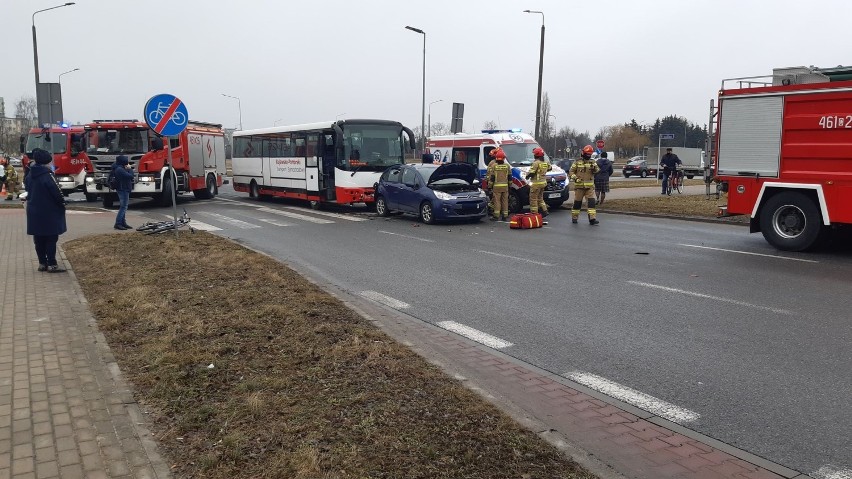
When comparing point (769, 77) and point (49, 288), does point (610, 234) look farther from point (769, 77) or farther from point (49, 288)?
point (49, 288)

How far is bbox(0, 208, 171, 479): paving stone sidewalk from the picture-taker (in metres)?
3.57

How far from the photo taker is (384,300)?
8320 mm

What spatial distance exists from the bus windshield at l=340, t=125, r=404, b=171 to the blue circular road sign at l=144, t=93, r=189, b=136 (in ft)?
26.7

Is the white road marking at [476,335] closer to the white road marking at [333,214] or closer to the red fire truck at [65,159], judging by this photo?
the white road marking at [333,214]

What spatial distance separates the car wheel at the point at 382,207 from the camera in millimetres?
19078

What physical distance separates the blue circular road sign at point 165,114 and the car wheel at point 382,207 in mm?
7538

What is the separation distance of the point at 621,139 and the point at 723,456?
113550mm

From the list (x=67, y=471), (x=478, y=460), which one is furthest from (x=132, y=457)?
(x=478, y=460)

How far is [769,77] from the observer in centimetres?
1265

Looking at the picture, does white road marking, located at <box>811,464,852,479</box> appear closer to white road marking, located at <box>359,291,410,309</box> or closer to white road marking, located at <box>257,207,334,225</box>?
white road marking, located at <box>359,291,410,309</box>

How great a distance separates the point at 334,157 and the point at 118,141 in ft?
23.4

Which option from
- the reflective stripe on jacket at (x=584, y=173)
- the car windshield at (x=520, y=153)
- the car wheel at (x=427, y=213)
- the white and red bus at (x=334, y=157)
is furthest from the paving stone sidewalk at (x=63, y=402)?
the car windshield at (x=520, y=153)

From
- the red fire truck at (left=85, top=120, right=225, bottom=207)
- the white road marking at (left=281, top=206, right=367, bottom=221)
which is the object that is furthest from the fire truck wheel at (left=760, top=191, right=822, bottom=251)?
the red fire truck at (left=85, top=120, right=225, bottom=207)

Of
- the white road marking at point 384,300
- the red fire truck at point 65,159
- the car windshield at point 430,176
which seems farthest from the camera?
the red fire truck at point 65,159
